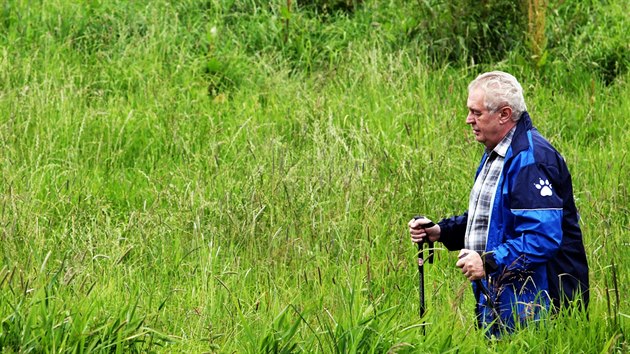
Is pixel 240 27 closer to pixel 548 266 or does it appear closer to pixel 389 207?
pixel 389 207

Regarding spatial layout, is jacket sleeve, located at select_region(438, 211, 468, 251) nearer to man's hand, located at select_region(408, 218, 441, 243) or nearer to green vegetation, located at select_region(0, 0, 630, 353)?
man's hand, located at select_region(408, 218, 441, 243)

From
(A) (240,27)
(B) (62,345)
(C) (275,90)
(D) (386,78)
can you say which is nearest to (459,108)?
(D) (386,78)

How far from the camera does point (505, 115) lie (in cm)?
468

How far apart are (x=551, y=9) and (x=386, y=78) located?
1704mm

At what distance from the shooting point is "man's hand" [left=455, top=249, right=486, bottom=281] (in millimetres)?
4441

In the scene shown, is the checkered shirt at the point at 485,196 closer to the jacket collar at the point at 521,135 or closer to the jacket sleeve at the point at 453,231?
the jacket collar at the point at 521,135

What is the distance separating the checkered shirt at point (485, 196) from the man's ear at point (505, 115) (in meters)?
0.05

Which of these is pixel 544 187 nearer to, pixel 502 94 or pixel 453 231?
pixel 502 94

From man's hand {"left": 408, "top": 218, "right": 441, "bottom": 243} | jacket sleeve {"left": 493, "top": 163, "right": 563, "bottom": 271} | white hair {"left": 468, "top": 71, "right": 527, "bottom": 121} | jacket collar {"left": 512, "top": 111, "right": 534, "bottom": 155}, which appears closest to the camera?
jacket sleeve {"left": 493, "top": 163, "right": 563, "bottom": 271}

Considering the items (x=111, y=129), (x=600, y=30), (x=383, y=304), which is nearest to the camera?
(x=383, y=304)

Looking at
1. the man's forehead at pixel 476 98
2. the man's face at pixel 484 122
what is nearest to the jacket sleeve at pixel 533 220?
the man's face at pixel 484 122

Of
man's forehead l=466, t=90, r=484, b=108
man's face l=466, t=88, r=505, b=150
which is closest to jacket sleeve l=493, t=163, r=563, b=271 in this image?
man's face l=466, t=88, r=505, b=150

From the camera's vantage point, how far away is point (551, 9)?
9.07 meters

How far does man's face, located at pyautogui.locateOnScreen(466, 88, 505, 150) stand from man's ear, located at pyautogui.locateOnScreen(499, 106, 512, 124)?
13 millimetres
